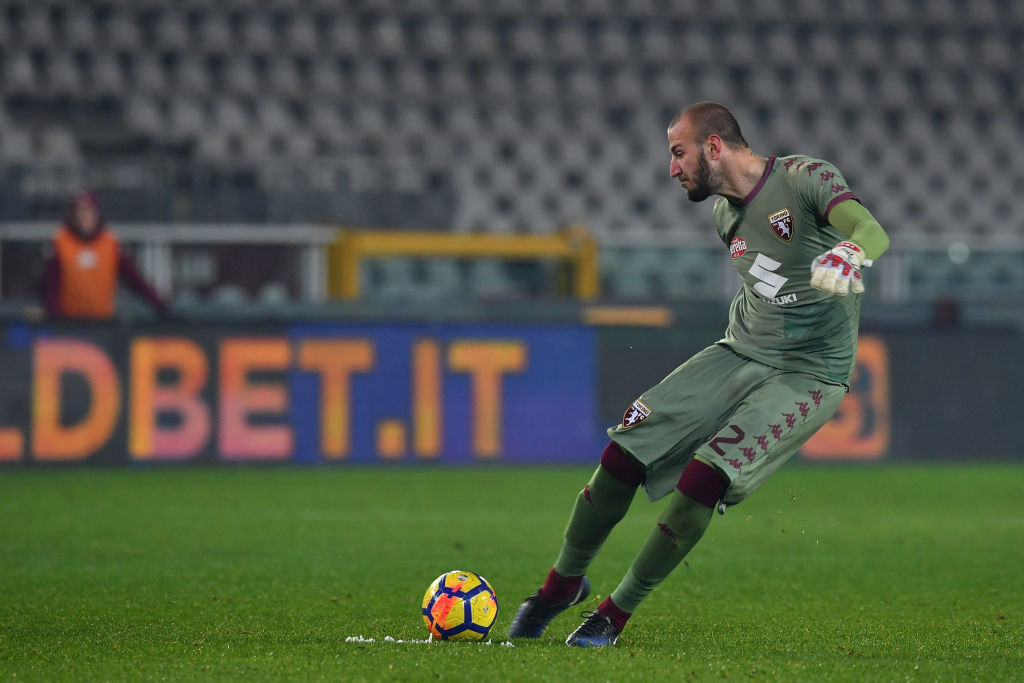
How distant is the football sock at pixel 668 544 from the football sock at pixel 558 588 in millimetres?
238

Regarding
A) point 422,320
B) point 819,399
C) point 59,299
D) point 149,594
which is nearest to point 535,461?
point 422,320

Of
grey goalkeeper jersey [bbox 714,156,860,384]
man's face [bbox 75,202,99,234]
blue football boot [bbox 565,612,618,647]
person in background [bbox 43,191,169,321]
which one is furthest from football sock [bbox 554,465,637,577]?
man's face [bbox 75,202,99,234]

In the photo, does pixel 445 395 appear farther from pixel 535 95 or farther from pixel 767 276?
pixel 535 95

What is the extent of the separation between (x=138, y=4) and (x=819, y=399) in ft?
47.5

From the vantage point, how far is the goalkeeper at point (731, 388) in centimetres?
441

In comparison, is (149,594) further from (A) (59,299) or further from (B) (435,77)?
(B) (435,77)

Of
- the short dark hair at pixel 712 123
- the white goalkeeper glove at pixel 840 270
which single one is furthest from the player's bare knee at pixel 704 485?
the short dark hair at pixel 712 123

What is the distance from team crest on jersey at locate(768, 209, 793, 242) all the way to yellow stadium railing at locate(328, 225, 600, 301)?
893 centimetres

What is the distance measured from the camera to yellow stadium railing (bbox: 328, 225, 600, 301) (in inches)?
533

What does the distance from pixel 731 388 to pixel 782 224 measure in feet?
1.73

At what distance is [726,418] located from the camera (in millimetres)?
Result: 4629

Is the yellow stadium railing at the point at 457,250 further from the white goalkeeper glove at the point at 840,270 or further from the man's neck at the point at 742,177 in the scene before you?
the white goalkeeper glove at the point at 840,270

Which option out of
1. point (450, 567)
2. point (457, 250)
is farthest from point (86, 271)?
point (450, 567)

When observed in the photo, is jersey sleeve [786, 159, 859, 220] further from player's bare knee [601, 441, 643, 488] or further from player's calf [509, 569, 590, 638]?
player's calf [509, 569, 590, 638]
